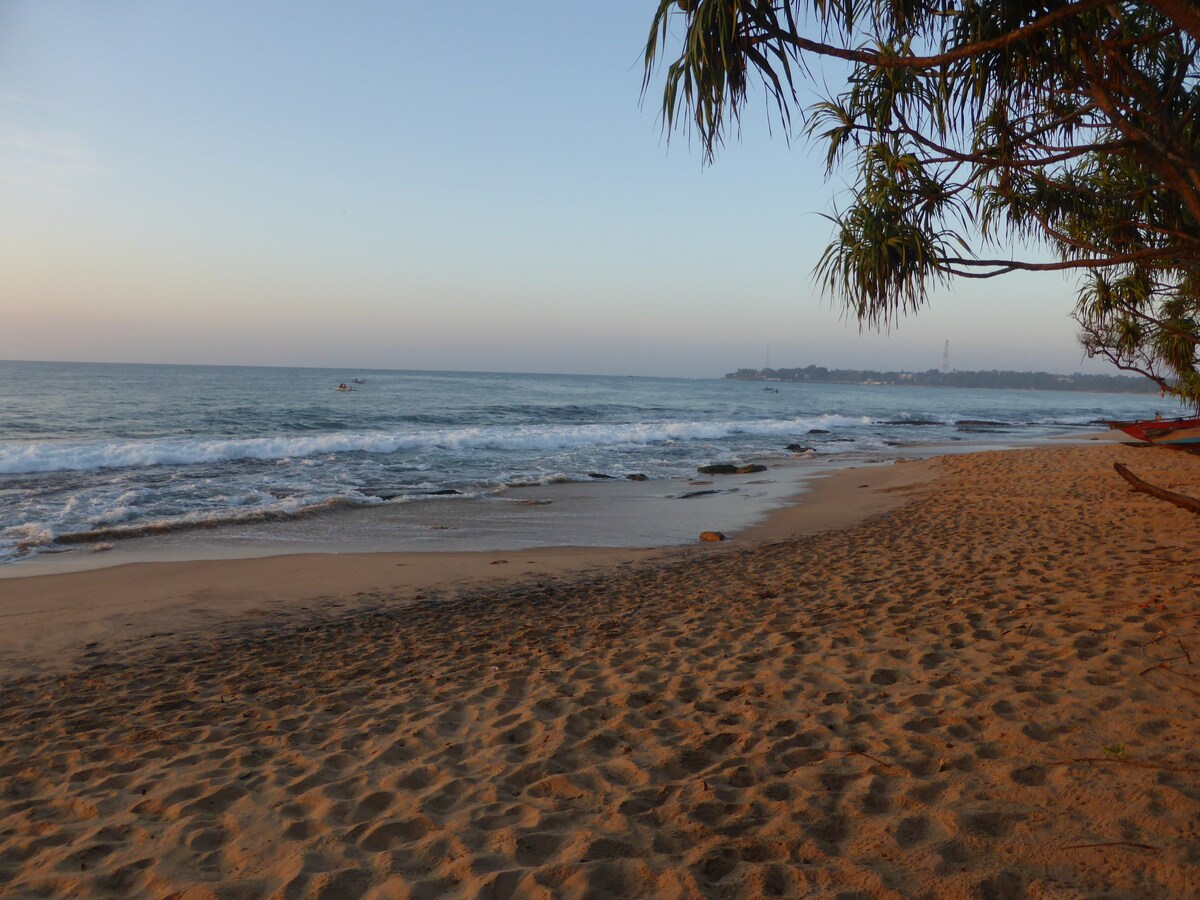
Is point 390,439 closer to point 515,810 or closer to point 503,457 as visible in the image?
point 503,457

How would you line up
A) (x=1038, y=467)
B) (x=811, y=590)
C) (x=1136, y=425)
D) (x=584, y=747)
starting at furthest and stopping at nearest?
(x=1136, y=425) < (x=1038, y=467) < (x=811, y=590) < (x=584, y=747)

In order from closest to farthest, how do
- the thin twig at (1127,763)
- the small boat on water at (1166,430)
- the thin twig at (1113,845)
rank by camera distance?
the thin twig at (1113,845), the thin twig at (1127,763), the small boat on water at (1166,430)

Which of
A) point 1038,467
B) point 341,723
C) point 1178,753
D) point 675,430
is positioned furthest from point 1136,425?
point 341,723

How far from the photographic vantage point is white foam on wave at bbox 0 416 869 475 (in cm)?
1633

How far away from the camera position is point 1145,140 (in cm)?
381

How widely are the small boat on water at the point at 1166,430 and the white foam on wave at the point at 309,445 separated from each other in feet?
43.9

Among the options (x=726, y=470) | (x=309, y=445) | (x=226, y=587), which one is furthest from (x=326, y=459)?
(x=226, y=587)

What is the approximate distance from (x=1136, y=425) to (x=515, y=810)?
818 inches

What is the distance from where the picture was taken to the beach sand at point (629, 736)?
7.75 feet

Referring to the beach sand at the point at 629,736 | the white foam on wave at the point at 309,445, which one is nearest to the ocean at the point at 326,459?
the white foam on wave at the point at 309,445

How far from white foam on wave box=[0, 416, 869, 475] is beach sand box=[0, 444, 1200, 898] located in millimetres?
11730

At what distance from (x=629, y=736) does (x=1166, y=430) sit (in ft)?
62.8

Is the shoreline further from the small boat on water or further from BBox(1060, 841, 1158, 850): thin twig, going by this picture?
the small boat on water

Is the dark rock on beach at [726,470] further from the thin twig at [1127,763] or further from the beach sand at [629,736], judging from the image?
the thin twig at [1127,763]
